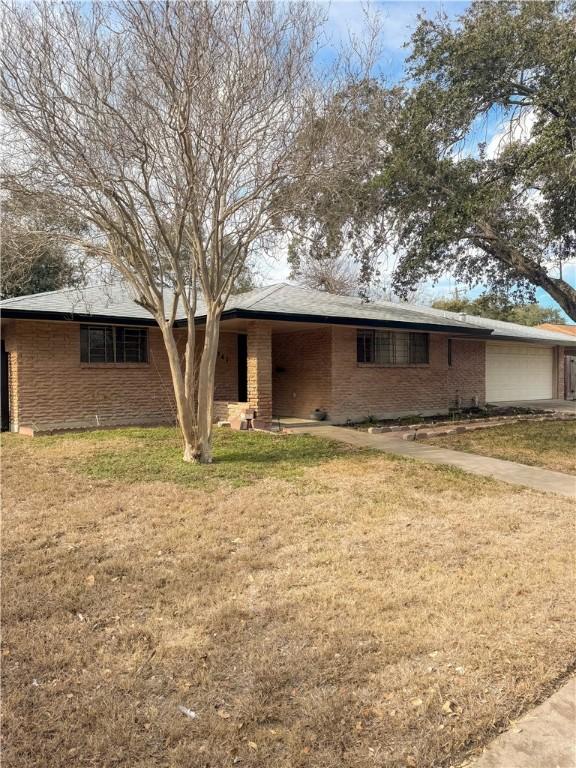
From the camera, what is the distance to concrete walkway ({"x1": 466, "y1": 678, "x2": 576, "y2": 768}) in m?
2.32

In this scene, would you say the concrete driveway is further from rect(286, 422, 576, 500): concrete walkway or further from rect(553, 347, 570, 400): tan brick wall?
rect(286, 422, 576, 500): concrete walkway

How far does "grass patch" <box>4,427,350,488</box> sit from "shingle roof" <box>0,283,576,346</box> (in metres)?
2.80

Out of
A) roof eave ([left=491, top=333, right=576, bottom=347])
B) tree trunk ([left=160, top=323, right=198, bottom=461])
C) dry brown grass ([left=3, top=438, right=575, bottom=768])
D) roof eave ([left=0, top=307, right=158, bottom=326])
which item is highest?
roof eave ([left=0, top=307, right=158, bottom=326])

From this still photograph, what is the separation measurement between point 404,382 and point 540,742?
13.6m

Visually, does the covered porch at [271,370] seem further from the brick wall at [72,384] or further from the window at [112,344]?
the window at [112,344]

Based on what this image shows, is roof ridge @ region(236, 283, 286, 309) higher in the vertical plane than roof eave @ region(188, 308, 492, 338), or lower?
higher

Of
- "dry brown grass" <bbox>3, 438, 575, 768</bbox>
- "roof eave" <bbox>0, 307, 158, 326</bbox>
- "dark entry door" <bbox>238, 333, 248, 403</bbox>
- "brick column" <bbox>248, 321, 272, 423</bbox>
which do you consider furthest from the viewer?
"dark entry door" <bbox>238, 333, 248, 403</bbox>

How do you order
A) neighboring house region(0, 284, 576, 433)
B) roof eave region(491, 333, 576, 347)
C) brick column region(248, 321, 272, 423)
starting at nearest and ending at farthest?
neighboring house region(0, 284, 576, 433) < brick column region(248, 321, 272, 423) < roof eave region(491, 333, 576, 347)

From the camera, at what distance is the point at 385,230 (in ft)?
41.5

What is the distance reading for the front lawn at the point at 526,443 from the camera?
9.46 m

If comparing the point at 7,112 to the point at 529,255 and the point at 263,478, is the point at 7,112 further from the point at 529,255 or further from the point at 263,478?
the point at 529,255

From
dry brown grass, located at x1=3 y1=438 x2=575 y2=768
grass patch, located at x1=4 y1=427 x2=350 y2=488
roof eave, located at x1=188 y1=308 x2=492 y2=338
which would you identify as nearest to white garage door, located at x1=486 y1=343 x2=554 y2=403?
roof eave, located at x1=188 y1=308 x2=492 y2=338

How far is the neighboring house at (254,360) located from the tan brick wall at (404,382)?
0.11ft

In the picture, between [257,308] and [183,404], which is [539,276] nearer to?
[257,308]
